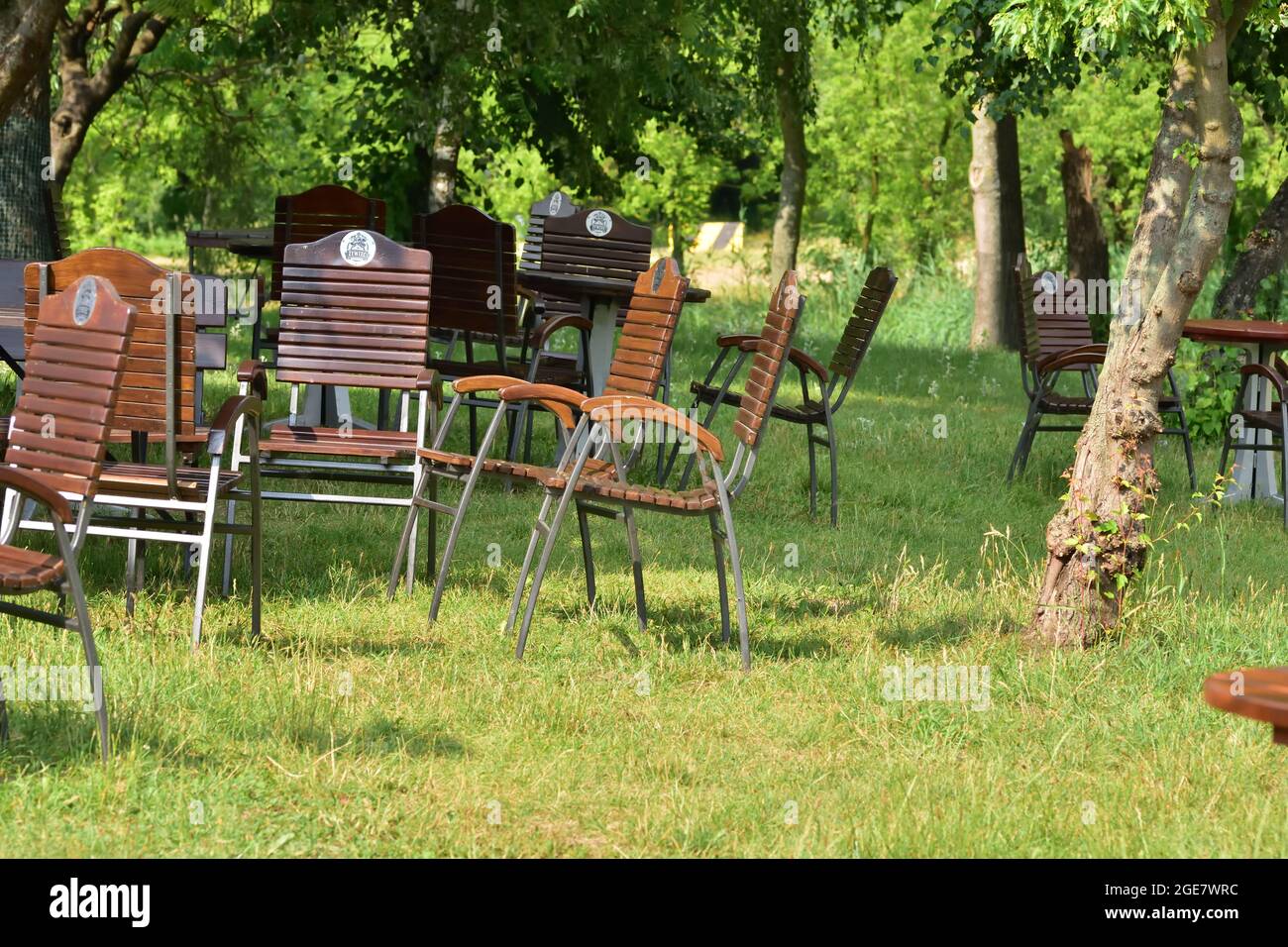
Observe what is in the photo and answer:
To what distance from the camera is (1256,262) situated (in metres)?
11.8

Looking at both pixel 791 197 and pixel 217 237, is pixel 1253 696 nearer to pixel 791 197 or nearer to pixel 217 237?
pixel 217 237

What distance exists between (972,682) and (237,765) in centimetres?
232

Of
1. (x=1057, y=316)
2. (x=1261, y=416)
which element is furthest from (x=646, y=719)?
(x=1057, y=316)

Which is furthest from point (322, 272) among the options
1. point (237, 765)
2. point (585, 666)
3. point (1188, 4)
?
point (1188, 4)

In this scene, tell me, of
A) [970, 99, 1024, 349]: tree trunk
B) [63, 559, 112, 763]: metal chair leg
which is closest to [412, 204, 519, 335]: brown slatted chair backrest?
[63, 559, 112, 763]: metal chair leg

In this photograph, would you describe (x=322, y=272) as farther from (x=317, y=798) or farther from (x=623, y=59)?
(x=623, y=59)

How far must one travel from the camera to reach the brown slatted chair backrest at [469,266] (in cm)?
861

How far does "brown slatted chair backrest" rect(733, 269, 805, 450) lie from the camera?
5.73m

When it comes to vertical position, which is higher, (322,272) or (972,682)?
(322,272)

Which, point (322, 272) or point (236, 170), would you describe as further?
point (236, 170)

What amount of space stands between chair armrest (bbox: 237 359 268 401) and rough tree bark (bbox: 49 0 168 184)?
11.0m

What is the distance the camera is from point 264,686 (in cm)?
482

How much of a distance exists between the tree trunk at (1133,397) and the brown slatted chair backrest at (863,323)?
2344 millimetres

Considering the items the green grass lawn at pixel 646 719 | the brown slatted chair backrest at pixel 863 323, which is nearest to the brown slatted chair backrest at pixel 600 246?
the brown slatted chair backrest at pixel 863 323
